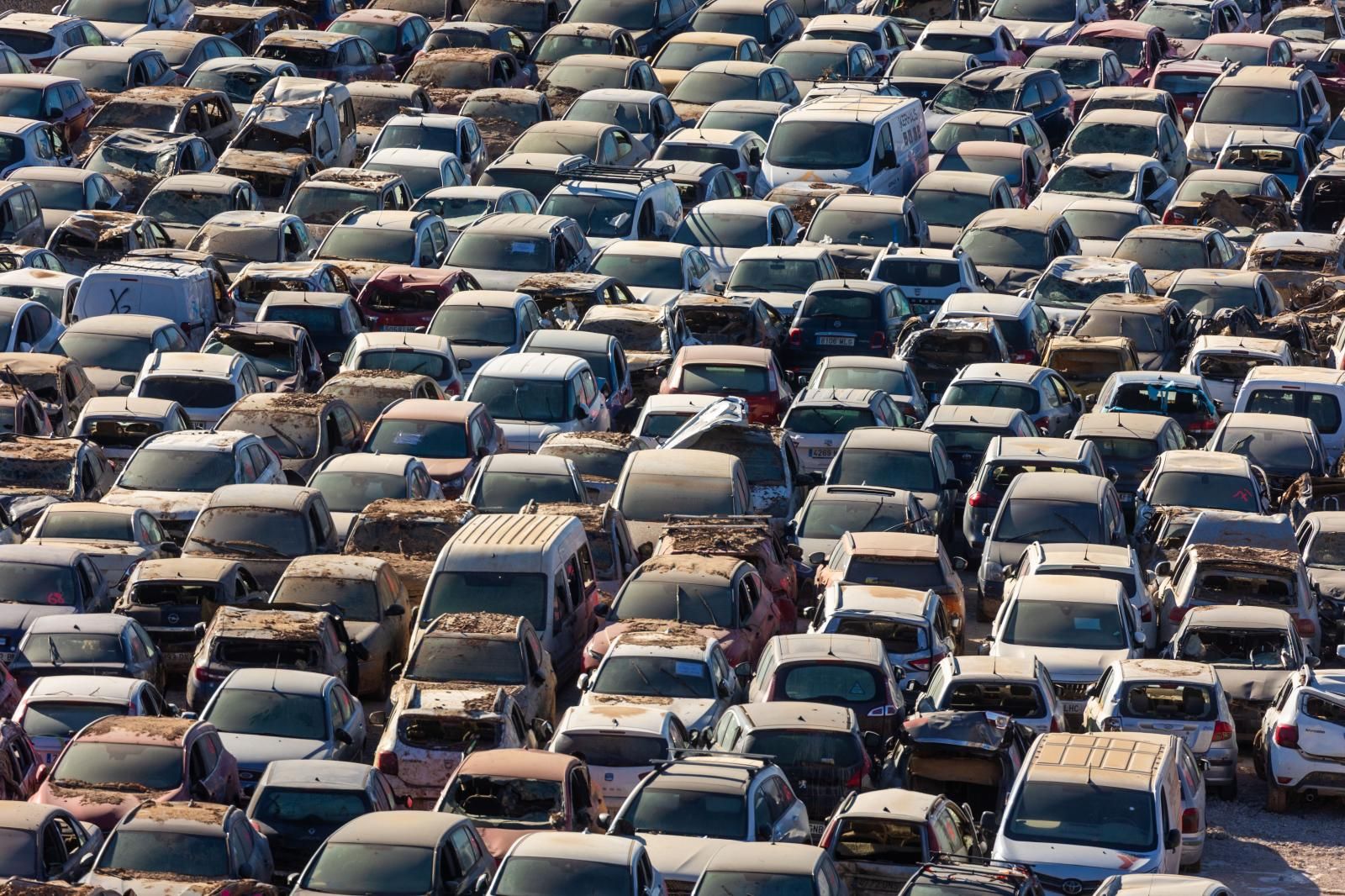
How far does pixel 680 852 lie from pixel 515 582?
5.78m

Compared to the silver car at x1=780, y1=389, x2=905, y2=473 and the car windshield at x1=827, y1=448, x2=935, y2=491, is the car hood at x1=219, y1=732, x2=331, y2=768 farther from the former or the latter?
the silver car at x1=780, y1=389, x2=905, y2=473

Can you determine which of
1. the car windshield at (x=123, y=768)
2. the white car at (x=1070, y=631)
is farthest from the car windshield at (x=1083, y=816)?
the car windshield at (x=123, y=768)

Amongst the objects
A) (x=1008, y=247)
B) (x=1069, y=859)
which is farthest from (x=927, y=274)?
(x=1069, y=859)

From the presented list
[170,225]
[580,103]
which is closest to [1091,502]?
[170,225]

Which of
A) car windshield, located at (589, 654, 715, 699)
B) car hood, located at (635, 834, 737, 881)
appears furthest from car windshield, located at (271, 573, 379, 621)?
car hood, located at (635, 834, 737, 881)

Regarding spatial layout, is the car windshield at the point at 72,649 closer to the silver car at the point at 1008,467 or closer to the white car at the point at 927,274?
the silver car at the point at 1008,467

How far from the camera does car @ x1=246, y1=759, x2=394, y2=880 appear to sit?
2212 cm

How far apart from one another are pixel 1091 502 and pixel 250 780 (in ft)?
30.9

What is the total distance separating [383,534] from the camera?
28578mm

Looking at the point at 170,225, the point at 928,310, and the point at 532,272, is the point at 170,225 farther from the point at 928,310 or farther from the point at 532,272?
the point at 928,310

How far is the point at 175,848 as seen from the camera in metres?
21.0

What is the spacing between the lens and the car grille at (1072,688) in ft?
85.7

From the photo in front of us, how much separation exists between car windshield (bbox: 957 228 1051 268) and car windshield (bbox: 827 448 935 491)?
346 inches

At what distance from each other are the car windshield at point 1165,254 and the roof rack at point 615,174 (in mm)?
6219
